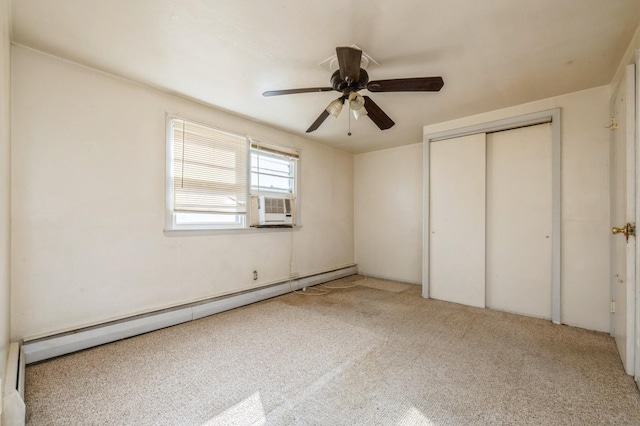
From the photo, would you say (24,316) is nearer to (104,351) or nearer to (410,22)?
(104,351)

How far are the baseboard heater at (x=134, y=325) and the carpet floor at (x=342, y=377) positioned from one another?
68 millimetres

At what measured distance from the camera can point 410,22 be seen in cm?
177

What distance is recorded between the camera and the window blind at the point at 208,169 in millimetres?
2883

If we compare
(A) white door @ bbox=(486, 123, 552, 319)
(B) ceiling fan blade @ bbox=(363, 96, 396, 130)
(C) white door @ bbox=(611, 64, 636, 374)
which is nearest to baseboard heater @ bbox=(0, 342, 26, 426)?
(B) ceiling fan blade @ bbox=(363, 96, 396, 130)

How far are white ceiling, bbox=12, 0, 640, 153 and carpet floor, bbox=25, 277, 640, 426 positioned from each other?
2381mm

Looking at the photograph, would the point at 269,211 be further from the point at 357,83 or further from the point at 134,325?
the point at 357,83

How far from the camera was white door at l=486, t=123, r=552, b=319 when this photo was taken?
2.97 m

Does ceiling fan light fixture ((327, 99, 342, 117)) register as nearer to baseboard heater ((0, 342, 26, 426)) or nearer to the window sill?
the window sill

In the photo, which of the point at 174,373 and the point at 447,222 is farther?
the point at 447,222

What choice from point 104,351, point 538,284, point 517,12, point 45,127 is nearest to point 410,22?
point 517,12

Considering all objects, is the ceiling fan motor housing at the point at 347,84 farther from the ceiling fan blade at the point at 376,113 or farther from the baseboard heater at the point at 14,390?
the baseboard heater at the point at 14,390

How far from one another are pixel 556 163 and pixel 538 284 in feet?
4.38

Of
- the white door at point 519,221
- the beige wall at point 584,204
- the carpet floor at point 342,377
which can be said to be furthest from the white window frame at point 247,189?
the beige wall at point 584,204

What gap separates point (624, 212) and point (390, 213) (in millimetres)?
2964
